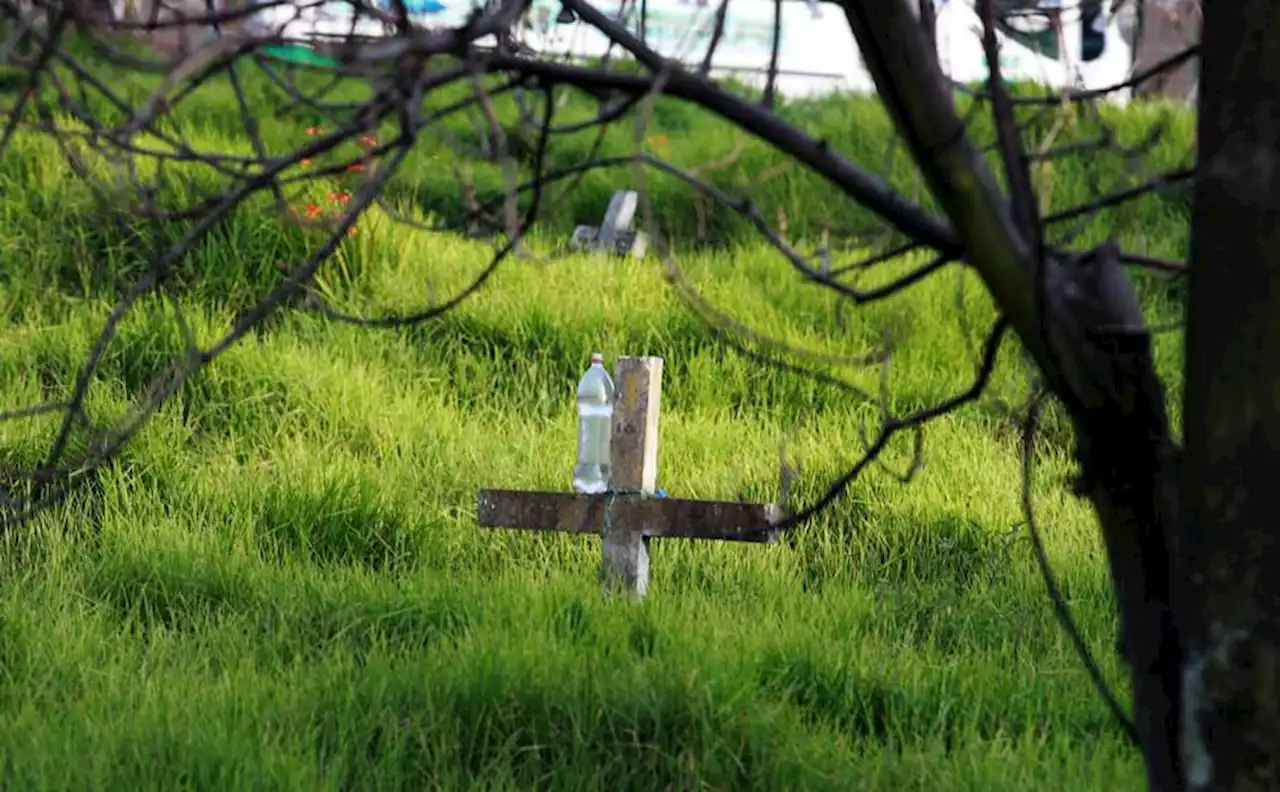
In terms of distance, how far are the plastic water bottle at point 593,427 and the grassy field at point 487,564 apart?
0.80ft

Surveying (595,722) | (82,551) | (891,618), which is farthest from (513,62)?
(82,551)

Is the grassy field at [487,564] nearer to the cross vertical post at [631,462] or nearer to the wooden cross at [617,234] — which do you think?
the cross vertical post at [631,462]

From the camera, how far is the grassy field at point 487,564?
3.24 m

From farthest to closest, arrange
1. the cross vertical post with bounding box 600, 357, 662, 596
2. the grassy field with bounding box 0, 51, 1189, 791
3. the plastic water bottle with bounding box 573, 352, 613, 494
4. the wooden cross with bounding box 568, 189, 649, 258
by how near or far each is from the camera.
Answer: the wooden cross with bounding box 568, 189, 649, 258, the plastic water bottle with bounding box 573, 352, 613, 494, the cross vertical post with bounding box 600, 357, 662, 596, the grassy field with bounding box 0, 51, 1189, 791

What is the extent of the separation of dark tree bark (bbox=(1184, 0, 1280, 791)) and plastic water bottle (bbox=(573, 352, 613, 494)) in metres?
3.53

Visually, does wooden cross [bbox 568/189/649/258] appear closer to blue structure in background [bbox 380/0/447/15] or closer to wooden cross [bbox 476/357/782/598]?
wooden cross [bbox 476/357/782/598]

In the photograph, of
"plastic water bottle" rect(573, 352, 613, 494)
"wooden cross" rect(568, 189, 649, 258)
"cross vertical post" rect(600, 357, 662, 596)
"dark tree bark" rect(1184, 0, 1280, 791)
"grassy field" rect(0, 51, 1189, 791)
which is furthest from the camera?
"wooden cross" rect(568, 189, 649, 258)

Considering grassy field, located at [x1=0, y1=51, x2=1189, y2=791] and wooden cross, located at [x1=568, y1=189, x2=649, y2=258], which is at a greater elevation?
wooden cross, located at [x1=568, y1=189, x2=649, y2=258]

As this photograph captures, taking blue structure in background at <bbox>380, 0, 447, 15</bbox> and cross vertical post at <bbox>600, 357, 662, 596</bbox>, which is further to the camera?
cross vertical post at <bbox>600, 357, 662, 596</bbox>

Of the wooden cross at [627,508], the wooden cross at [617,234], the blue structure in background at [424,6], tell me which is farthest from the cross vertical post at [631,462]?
the wooden cross at [617,234]

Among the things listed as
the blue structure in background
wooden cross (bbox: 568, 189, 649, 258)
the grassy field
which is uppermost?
wooden cross (bbox: 568, 189, 649, 258)

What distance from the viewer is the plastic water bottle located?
530 cm

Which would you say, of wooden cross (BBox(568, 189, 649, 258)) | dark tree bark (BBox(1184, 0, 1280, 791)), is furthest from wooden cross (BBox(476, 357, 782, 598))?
wooden cross (BBox(568, 189, 649, 258))

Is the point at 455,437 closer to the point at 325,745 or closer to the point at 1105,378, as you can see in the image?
the point at 325,745
